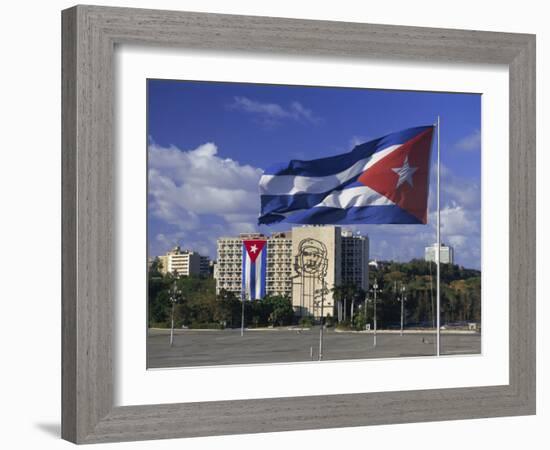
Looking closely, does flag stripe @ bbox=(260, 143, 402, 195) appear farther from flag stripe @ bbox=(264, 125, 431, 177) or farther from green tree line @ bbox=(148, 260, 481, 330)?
green tree line @ bbox=(148, 260, 481, 330)

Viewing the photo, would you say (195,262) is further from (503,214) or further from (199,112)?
(503,214)

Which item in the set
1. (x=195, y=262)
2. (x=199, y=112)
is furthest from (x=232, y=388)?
(x=199, y=112)

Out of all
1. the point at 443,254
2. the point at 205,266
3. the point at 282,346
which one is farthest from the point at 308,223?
the point at 443,254

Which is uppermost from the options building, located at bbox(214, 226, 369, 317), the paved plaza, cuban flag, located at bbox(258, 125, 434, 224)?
cuban flag, located at bbox(258, 125, 434, 224)

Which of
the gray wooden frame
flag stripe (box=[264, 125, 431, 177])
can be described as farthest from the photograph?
the gray wooden frame

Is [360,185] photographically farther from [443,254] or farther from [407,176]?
[443,254]

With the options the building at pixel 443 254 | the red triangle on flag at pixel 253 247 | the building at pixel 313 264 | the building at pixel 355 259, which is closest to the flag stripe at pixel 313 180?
the red triangle on flag at pixel 253 247
